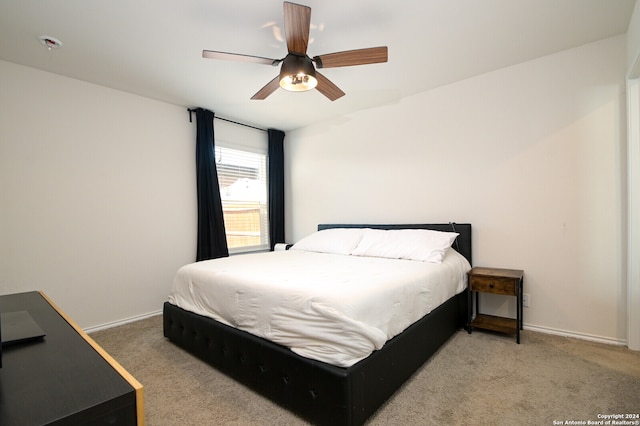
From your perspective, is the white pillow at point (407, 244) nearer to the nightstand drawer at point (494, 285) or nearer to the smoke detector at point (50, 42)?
the nightstand drawer at point (494, 285)

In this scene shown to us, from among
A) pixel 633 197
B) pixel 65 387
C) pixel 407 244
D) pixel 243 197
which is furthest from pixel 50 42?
pixel 633 197

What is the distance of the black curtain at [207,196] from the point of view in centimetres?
380

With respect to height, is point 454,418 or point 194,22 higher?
point 194,22

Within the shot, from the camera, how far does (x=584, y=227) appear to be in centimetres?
254

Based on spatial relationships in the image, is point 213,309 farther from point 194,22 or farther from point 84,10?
point 84,10

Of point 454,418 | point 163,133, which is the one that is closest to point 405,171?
point 454,418

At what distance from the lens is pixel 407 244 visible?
2.94 metres

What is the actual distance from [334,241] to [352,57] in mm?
1979

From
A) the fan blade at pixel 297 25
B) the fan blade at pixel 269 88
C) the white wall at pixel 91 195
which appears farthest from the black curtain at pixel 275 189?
the fan blade at pixel 297 25

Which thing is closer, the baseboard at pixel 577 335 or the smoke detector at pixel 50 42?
the smoke detector at pixel 50 42

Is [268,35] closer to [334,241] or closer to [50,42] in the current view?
[50,42]

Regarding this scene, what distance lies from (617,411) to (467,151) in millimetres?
2295

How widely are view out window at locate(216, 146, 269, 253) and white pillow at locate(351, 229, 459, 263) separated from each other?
192 cm

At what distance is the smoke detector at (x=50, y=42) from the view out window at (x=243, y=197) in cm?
194
